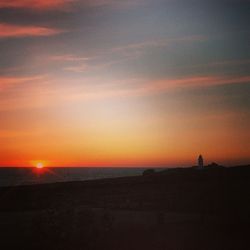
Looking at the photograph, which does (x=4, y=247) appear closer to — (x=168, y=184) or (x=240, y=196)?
(x=168, y=184)

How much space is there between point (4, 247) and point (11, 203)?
2.21 feet

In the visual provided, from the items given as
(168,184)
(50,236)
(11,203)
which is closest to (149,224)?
(168,184)

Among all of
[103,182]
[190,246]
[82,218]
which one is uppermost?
[103,182]

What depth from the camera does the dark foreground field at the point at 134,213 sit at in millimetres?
7020

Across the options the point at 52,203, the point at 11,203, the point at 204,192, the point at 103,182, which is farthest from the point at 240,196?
the point at 11,203

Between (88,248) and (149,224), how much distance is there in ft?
4.99

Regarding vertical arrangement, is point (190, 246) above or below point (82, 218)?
below

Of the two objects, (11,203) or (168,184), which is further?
(168,184)

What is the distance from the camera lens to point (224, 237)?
7.99 meters

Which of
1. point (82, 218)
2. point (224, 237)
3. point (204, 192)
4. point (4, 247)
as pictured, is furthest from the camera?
point (204, 192)

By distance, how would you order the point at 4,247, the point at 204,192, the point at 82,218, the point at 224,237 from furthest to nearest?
1. the point at 204,192
2. the point at 224,237
3. the point at 82,218
4. the point at 4,247

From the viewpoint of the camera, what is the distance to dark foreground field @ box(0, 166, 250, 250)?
7020 mm

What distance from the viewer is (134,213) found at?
8.16 metres

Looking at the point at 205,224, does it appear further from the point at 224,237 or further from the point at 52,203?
the point at 52,203
